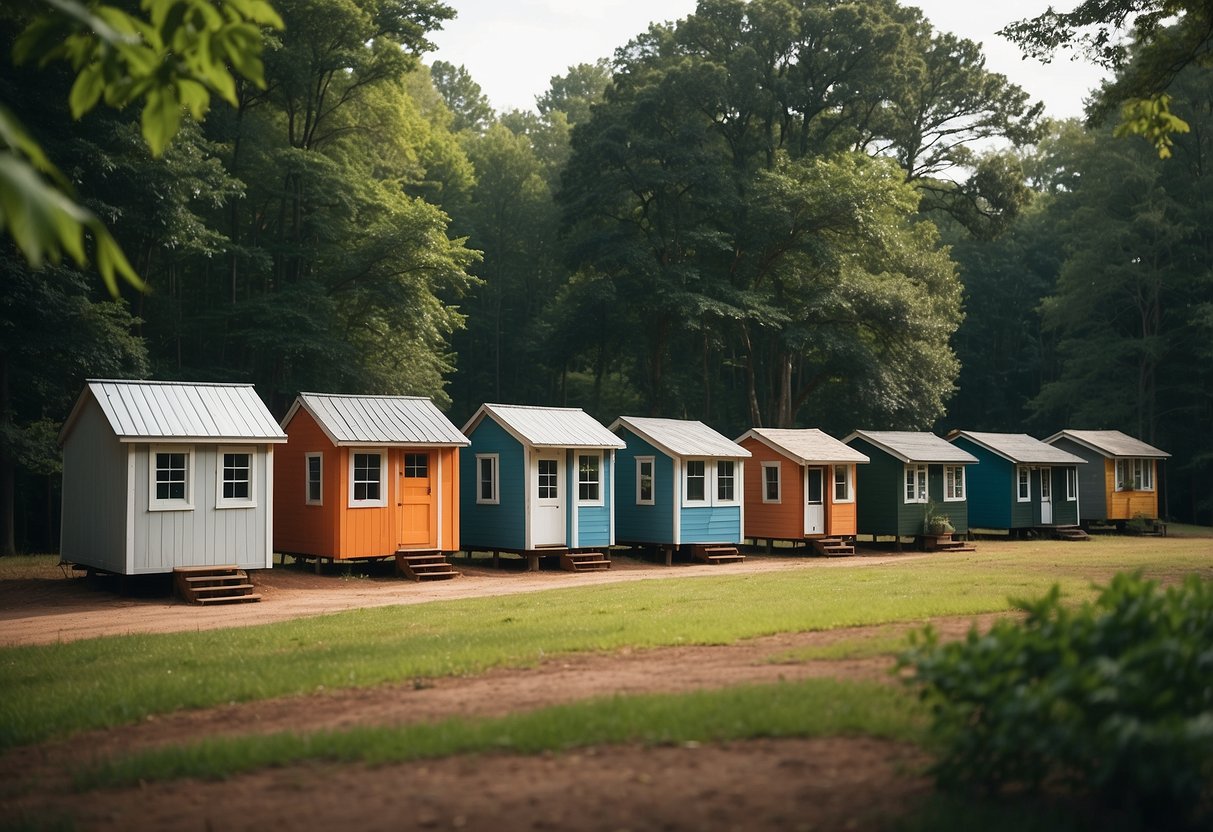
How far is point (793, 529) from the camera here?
30.6 meters

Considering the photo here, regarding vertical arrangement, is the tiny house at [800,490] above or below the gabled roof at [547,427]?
below

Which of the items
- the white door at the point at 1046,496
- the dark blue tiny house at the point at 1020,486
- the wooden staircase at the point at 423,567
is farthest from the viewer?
the white door at the point at 1046,496

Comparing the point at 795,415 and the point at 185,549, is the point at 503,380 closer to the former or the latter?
the point at 795,415

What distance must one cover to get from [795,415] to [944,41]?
17.2 m

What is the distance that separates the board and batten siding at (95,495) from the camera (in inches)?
755

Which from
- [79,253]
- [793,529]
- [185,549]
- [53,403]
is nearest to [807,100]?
[793,529]

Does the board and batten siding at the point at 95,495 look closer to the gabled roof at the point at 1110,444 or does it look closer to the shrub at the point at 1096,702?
the shrub at the point at 1096,702

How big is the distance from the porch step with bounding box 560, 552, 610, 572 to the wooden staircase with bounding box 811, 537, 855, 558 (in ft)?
23.5

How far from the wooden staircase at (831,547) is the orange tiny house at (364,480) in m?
11.0

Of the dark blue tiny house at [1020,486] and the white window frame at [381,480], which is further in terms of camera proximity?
the dark blue tiny house at [1020,486]

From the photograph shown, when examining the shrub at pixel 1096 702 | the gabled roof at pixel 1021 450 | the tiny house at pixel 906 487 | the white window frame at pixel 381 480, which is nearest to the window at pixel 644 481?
the white window frame at pixel 381 480

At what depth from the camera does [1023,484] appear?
37.2m

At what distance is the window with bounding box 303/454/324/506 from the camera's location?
23047 millimetres

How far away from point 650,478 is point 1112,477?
2118cm
